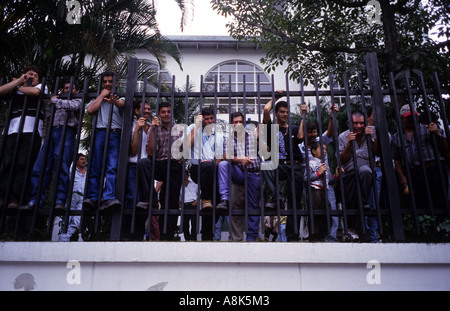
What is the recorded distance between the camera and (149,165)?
3537 mm

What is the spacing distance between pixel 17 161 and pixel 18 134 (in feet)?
1.07

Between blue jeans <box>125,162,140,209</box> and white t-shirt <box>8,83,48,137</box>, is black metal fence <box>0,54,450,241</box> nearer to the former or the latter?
white t-shirt <box>8,83,48,137</box>

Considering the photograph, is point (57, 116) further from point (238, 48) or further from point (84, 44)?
point (238, 48)

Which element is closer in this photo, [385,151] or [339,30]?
[385,151]

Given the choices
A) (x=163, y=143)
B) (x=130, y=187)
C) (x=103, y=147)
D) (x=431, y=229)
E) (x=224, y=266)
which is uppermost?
(x=163, y=143)

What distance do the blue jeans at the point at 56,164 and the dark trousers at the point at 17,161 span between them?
0.28 ft

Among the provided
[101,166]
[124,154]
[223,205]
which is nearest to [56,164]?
[101,166]

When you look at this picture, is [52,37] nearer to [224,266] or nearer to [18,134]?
[18,134]

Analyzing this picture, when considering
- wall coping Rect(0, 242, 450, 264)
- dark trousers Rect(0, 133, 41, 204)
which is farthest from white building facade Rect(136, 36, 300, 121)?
wall coping Rect(0, 242, 450, 264)

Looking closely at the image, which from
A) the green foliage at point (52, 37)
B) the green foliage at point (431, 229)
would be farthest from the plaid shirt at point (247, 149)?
the green foliage at point (52, 37)

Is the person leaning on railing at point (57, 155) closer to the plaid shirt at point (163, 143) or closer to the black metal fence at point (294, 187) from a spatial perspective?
the black metal fence at point (294, 187)

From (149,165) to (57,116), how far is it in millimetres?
1299

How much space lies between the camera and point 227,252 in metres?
2.77

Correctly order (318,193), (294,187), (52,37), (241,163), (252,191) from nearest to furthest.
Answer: (294,187) → (241,163) → (252,191) → (318,193) → (52,37)
